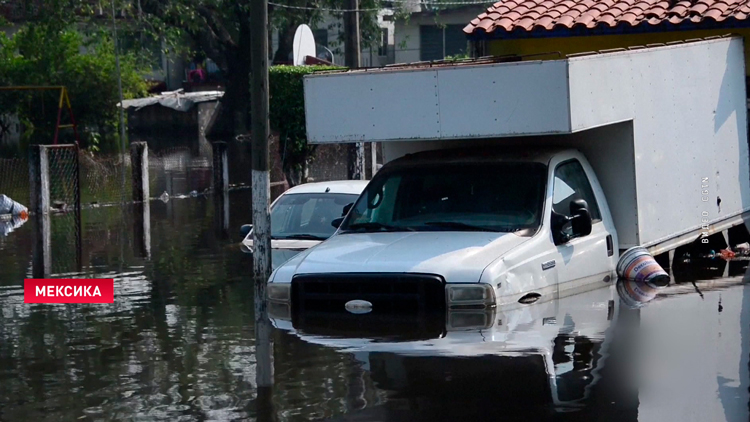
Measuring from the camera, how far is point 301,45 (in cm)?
2295

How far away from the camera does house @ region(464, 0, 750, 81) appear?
15.2 metres

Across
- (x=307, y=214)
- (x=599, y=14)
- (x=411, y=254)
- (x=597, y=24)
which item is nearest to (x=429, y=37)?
(x=599, y=14)

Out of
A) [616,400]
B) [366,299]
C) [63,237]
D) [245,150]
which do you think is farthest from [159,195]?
[616,400]

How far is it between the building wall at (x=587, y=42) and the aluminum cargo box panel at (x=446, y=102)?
6.45m

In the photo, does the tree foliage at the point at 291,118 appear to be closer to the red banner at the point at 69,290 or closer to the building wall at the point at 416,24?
the red banner at the point at 69,290

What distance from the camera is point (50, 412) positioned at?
7.16m

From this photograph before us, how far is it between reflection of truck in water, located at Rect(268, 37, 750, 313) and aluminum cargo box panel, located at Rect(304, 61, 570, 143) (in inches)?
0.4

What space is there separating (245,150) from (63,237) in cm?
2053

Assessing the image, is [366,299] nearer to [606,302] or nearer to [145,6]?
[606,302]

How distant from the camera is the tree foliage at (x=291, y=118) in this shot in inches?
1019

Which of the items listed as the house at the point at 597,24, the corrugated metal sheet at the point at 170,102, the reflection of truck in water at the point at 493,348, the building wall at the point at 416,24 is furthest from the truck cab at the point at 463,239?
the building wall at the point at 416,24

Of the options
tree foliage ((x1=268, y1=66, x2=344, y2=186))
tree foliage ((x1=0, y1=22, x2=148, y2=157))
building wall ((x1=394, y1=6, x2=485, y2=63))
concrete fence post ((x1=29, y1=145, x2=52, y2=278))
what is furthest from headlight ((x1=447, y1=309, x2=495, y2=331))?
building wall ((x1=394, y1=6, x2=485, y2=63))

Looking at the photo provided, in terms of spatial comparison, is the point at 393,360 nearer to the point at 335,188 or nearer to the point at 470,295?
the point at 470,295

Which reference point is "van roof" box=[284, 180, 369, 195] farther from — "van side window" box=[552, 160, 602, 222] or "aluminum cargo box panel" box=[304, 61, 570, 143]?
"van side window" box=[552, 160, 602, 222]
